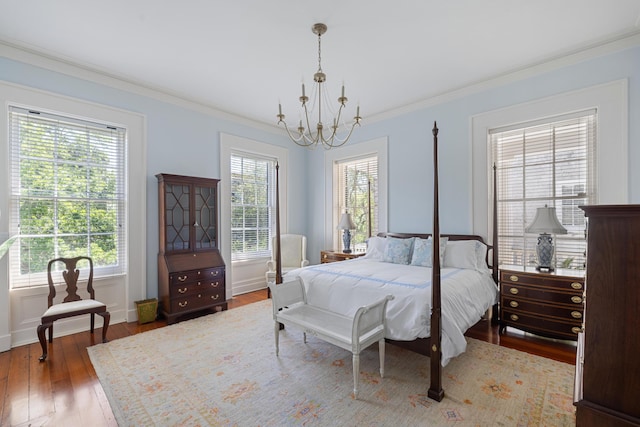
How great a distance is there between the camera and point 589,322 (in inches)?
48.3

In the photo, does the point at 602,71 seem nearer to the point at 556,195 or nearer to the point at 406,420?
the point at 556,195

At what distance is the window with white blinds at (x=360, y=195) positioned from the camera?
16.4 ft

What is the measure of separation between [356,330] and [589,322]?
49.9 inches

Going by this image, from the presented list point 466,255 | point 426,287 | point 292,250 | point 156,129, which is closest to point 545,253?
point 466,255

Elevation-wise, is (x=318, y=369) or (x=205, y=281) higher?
(x=205, y=281)

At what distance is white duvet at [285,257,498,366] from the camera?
7.36ft

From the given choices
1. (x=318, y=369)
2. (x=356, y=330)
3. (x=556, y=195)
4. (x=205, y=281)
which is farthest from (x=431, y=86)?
(x=205, y=281)

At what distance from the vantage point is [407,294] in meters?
2.40

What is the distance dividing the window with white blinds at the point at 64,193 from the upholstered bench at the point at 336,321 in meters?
2.32

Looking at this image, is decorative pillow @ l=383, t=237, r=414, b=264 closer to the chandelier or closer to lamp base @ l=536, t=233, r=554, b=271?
lamp base @ l=536, t=233, r=554, b=271

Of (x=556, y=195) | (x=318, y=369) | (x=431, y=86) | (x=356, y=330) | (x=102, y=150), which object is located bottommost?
(x=318, y=369)

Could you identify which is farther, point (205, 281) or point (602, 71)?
point (205, 281)

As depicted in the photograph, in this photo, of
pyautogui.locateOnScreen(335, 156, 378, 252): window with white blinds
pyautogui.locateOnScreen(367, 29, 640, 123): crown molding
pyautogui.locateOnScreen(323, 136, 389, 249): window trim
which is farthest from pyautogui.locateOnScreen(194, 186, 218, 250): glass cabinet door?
pyautogui.locateOnScreen(367, 29, 640, 123): crown molding

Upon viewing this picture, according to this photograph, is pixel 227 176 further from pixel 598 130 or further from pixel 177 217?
pixel 598 130
